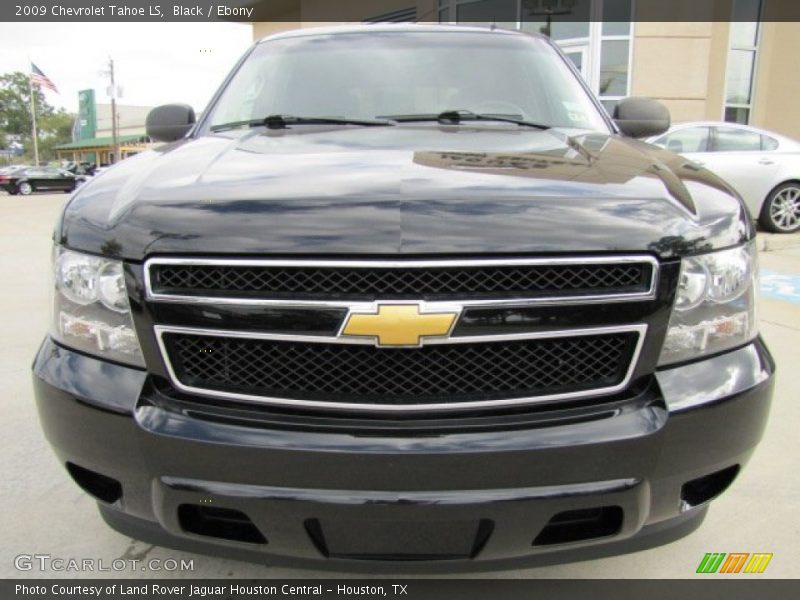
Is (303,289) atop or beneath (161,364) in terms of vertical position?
atop

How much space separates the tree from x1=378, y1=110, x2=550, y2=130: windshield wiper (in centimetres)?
8235

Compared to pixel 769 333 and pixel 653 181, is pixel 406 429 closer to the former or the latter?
pixel 653 181

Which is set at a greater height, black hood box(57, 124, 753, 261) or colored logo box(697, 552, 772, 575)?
black hood box(57, 124, 753, 261)

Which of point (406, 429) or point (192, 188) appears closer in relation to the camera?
point (406, 429)

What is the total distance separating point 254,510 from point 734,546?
1.71m

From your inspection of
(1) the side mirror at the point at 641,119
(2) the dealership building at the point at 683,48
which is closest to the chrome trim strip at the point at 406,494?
(1) the side mirror at the point at 641,119

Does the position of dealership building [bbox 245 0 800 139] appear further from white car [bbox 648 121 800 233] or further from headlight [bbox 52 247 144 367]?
headlight [bbox 52 247 144 367]

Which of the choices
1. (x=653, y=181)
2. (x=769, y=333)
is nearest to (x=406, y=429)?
(x=653, y=181)

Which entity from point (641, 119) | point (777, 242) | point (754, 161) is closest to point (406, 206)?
point (641, 119)

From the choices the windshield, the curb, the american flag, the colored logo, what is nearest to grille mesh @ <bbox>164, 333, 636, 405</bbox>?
the colored logo

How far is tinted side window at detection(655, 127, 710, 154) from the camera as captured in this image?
29.1 feet

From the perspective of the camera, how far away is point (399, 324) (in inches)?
58.3

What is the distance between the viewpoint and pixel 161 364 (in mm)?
1607

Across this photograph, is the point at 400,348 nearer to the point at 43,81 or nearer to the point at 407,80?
the point at 407,80
